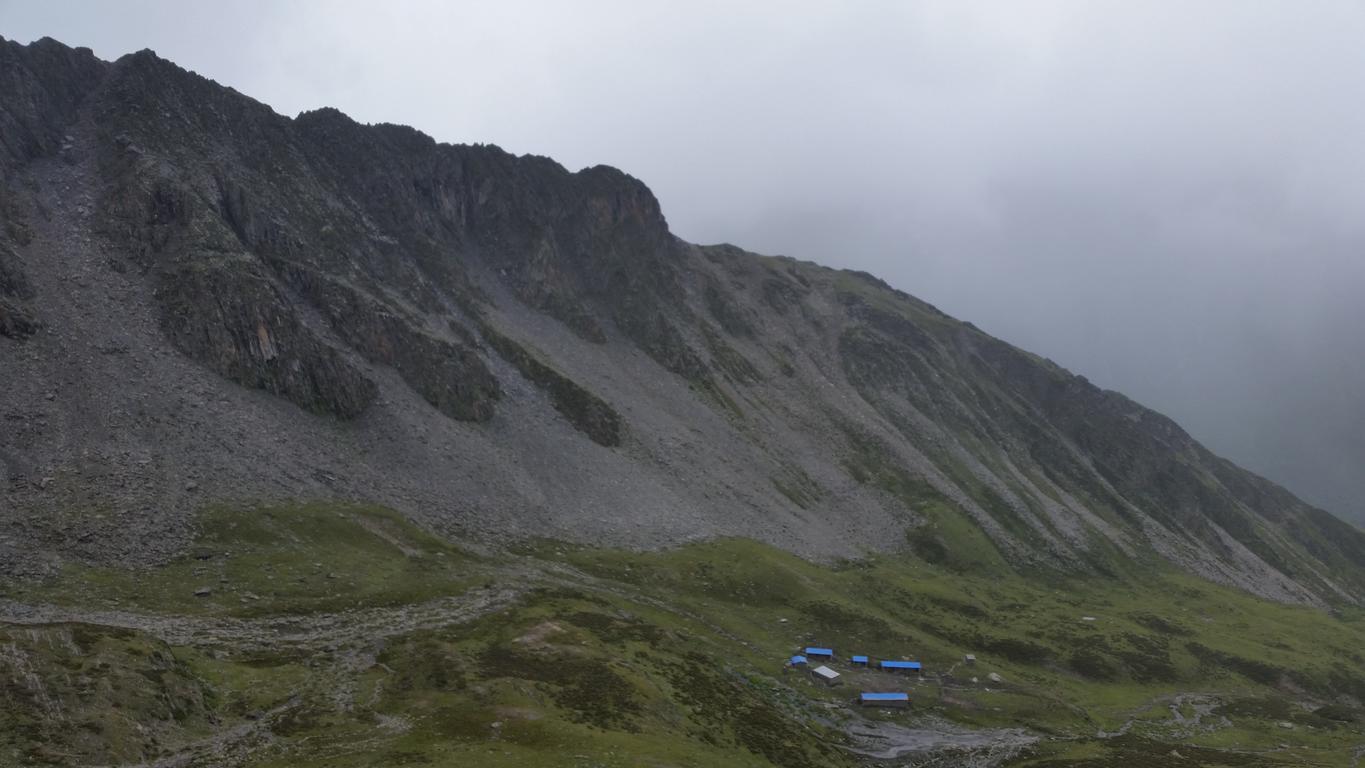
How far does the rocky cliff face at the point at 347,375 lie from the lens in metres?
95.2

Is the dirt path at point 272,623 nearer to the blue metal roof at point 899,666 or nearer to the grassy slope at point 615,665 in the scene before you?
the grassy slope at point 615,665

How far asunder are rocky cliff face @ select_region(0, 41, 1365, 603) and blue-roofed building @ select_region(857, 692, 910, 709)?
4293 centimetres

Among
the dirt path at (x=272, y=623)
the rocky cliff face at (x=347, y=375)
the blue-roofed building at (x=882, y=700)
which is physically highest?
the rocky cliff face at (x=347, y=375)

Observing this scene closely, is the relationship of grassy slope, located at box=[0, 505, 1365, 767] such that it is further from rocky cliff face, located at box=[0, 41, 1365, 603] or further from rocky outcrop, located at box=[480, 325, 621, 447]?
rocky outcrop, located at box=[480, 325, 621, 447]

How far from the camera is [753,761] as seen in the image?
62.1m

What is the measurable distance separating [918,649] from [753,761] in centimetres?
5262

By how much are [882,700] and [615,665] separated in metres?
31.9

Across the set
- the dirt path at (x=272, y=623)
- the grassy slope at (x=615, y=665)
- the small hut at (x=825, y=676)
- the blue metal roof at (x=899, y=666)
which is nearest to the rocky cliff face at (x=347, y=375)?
the grassy slope at (x=615, y=665)

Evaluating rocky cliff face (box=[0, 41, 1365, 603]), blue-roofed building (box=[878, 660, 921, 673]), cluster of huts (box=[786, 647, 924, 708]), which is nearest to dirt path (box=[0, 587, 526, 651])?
rocky cliff face (box=[0, 41, 1365, 603])

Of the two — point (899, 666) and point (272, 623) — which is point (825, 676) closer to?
point (899, 666)

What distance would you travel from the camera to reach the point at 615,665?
72750mm

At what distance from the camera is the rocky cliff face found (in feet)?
313

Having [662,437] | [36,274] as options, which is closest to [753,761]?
[662,437]

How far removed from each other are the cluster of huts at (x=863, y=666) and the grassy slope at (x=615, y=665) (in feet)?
6.72
